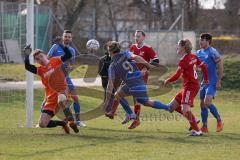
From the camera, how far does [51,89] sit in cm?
1238

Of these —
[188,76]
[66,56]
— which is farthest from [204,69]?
[66,56]

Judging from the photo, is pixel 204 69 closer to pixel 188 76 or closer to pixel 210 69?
pixel 210 69

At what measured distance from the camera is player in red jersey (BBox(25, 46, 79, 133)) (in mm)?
12188

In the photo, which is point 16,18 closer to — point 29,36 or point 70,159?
point 29,36

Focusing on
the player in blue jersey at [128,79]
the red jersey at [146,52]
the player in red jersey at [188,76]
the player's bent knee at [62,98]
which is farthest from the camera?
the red jersey at [146,52]

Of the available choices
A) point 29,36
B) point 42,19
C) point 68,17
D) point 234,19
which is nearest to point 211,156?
point 29,36

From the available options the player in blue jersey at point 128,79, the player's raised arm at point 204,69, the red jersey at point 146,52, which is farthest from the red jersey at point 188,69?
the red jersey at point 146,52

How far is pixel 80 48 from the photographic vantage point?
42281 mm

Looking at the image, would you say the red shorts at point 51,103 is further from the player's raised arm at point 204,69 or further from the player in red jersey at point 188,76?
the player's raised arm at point 204,69

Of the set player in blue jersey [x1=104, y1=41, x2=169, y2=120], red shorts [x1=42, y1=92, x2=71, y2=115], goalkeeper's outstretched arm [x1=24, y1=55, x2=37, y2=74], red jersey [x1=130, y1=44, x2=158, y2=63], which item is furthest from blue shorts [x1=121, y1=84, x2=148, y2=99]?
goalkeeper's outstretched arm [x1=24, y1=55, x2=37, y2=74]

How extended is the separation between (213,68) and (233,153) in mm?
3468

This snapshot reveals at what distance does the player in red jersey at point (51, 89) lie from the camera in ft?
40.0

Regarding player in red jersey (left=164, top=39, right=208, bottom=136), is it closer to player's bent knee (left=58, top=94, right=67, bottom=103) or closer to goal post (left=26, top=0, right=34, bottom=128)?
player's bent knee (left=58, top=94, right=67, bottom=103)

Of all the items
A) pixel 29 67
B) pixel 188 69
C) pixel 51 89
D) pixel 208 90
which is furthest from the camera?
pixel 208 90
